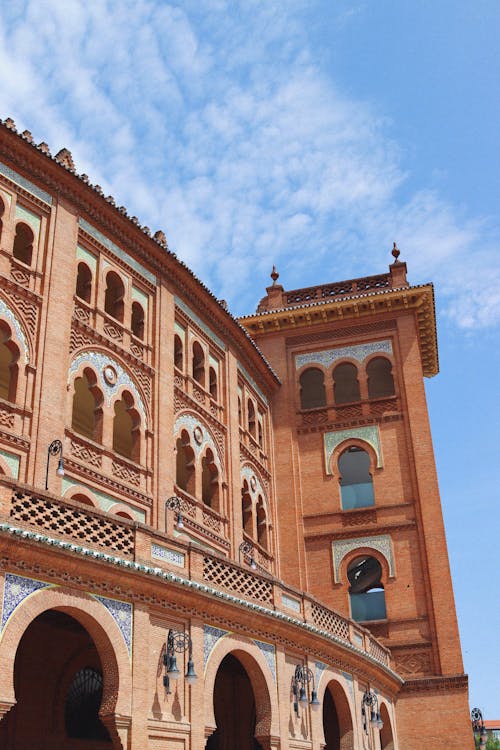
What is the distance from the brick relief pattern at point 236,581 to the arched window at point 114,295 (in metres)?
7.58

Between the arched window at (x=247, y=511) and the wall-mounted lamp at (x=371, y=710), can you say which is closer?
the wall-mounted lamp at (x=371, y=710)

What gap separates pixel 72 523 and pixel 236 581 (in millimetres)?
4371

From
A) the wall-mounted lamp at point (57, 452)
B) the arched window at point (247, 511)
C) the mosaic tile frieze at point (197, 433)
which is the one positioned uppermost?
the mosaic tile frieze at point (197, 433)

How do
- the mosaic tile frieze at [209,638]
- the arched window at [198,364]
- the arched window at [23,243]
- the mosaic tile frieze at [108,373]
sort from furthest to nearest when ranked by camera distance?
the arched window at [198,364] < the mosaic tile frieze at [108,373] < the arched window at [23,243] < the mosaic tile frieze at [209,638]

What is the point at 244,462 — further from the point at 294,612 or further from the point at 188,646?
the point at 188,646

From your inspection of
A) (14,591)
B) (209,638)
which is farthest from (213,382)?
(14,591)

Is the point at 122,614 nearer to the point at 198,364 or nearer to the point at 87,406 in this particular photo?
the point at 87,406

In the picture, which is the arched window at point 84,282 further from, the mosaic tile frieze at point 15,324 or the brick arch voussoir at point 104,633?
the brick arch voussoir at point 104,633

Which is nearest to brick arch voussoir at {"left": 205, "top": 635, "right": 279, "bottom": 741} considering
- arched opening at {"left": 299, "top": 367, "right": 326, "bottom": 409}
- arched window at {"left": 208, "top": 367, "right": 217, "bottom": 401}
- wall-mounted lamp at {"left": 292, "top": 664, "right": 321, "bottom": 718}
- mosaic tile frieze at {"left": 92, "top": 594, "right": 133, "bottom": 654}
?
wall-mounted lamp at {"left": 292, "top": 664, "right": 321, "bottom": 718}

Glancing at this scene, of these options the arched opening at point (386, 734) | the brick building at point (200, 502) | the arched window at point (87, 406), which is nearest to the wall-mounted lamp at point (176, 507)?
the brick building at point (200, 502)

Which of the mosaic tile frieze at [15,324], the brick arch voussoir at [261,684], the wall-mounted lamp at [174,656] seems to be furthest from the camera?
the mosaic tile frieze at [15,324]

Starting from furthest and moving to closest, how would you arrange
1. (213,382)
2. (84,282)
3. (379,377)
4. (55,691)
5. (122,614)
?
1. (379,377)
2. (213,382)
3. (84,282)
4. (55,691)
5. (122,614)

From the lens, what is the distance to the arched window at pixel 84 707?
16297 millimetres

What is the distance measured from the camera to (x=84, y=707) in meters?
16.6
